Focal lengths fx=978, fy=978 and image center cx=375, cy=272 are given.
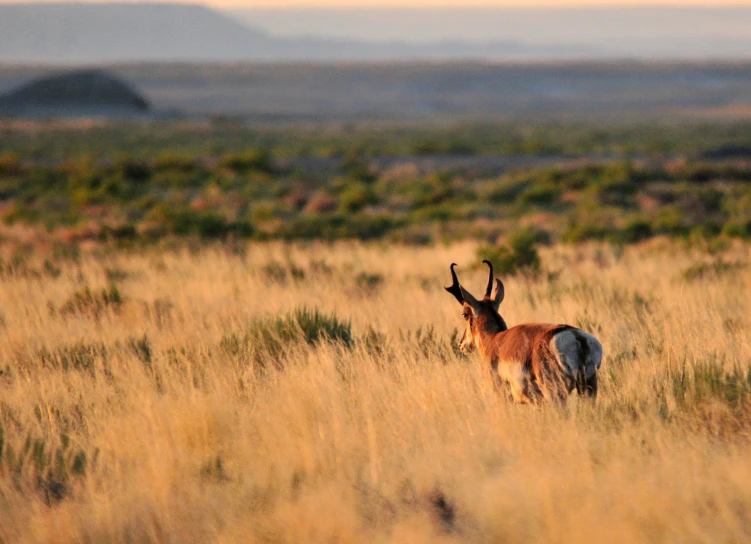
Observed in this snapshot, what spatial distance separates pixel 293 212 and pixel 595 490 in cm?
2297

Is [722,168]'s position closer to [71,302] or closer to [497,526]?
[71,302]

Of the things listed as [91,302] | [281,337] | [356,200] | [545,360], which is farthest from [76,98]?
[545,360]

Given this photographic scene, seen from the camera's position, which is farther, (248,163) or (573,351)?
(248,163)

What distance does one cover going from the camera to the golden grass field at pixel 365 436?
13.3ft

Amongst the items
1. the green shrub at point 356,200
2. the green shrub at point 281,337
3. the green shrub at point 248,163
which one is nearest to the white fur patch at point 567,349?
the green shrub at point 281,337

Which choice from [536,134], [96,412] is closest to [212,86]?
[536,134]

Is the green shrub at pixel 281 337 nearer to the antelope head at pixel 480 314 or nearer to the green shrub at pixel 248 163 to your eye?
the antelope head at pixel 480 314

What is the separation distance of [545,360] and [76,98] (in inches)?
4442

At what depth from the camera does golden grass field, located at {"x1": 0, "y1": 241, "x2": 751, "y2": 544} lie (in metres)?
4.05

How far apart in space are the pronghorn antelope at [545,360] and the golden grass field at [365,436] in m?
0.11

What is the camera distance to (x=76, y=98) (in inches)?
4353

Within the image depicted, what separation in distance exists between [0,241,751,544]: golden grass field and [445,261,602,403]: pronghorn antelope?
11 cm

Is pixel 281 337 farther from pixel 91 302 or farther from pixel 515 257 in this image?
pixel 515 257

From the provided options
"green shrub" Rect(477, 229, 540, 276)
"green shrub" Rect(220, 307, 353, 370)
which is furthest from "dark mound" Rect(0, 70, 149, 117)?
"green shrub" Rect(220, 307, 353, 370)
